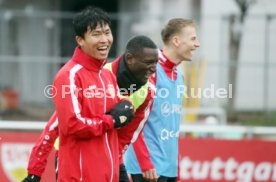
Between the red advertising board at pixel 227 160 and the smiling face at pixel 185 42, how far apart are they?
10.6 feet

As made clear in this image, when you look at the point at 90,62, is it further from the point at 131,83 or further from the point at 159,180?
the point at 159,180

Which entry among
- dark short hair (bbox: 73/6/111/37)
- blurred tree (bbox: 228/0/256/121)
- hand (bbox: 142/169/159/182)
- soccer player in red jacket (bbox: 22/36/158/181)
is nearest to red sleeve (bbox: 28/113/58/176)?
soccer player in red jacket (bbox: 22/36/158/181)

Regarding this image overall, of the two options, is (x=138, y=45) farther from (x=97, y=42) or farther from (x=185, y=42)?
(x=185, y=42)

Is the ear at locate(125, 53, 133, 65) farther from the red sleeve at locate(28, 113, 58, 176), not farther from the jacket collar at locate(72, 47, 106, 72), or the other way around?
the red sleeve at locate(28, 113, 58, 176)

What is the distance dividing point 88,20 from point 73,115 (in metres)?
0.68

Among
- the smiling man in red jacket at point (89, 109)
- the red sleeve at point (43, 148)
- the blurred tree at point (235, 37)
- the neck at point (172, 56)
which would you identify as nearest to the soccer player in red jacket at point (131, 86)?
the red sleeve at point (43, 148)

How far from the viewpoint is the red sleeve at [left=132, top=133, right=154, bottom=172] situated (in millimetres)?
7879

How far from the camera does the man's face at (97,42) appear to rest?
20.9 ft

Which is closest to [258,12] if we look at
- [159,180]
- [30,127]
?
[30,127]

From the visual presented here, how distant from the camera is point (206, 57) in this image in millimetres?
22016

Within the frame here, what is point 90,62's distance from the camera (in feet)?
20.9

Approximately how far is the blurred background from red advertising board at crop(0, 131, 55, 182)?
9038 millimetres

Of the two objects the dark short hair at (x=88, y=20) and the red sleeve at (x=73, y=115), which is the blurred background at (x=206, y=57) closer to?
the dark short hair at (x=88, y=20)

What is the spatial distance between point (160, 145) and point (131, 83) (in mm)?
1323
